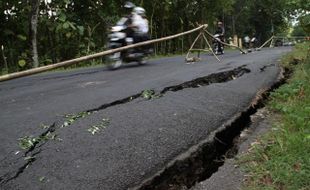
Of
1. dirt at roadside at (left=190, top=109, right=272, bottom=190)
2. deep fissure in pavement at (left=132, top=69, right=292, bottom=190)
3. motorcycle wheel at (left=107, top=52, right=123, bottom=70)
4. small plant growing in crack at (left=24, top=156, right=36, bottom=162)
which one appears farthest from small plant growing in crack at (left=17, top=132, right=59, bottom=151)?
motorcycle wheel at (left=107, top=52, right=123, bottom=70)

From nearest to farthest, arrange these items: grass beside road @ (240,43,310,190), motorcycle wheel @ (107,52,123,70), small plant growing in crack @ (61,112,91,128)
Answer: grass beside road @ (240,43,310,190) < small plant growing in crack @ (61,112,91,128) < motorcycle wheel @ (107,52,123,70)

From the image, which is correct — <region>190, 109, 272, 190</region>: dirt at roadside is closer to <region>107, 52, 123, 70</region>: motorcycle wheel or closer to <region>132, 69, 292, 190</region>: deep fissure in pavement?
<region>132, 69, 292, 190</region>: deep fissure in pavement

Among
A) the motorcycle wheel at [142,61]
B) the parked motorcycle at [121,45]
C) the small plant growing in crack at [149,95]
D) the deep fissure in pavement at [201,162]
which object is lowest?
the deep fissure in pavement at [201,162]

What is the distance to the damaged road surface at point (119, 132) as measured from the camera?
3.72 metres

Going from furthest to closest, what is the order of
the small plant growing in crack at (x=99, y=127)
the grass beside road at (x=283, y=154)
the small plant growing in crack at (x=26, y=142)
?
1. the small plant growing in crack at (x=99, y=127)
2. the small plant growing in crack at (x=26, y=142)
3. the grass beside road at (x=283, y=154)

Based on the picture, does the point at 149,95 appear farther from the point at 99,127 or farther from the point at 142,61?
the point at 142,61

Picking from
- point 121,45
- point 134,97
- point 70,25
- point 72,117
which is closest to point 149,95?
point 134,97

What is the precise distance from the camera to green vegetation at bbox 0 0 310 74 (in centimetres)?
1703

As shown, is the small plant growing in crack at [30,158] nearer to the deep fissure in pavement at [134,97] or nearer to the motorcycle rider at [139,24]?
the deep fissure in pavement at [134,97]

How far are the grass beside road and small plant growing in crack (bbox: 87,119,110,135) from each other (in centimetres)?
159

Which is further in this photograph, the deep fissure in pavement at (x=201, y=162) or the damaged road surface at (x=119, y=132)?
A: the deep fissure in pavement at (x=201, y=162)

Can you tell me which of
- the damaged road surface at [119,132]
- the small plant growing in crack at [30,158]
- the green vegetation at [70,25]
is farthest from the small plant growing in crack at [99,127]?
the green vegetation at [70,25]

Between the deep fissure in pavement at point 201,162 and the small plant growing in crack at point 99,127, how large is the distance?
1.04 meters

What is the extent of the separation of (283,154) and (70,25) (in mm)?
14404
